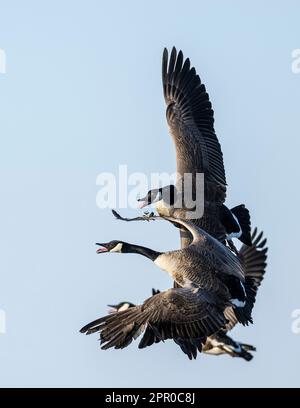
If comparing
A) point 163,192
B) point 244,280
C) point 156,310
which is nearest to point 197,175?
point 163,192

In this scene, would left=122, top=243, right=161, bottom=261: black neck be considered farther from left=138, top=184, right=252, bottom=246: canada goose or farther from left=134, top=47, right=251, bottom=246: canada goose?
left=138, top=184, right=252, bottom=246: canada goose

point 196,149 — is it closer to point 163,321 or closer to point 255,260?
point 255,260

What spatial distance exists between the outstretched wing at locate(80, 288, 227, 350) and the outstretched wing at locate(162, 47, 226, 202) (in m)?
3.33

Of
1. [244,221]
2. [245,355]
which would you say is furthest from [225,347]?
[244,221]

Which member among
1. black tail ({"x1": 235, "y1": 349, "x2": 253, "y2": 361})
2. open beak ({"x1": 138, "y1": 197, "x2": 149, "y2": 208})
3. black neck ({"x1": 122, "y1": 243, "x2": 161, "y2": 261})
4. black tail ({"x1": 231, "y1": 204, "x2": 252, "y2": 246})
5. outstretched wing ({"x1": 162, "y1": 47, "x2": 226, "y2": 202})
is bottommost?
black tail ({"x1": 235, "y1": 349, "x2": 253, "y2": 361})

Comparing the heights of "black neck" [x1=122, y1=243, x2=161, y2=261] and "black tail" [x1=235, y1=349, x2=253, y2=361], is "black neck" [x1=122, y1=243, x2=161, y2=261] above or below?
above

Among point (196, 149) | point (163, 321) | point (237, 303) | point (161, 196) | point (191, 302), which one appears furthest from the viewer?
point (196, 149)

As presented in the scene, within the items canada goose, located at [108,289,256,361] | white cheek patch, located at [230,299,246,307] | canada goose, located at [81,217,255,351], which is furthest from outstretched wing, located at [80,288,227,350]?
canada goose, located at [108,289,256,361]

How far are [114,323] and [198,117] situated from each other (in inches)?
215

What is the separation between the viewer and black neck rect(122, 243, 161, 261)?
62.1 feet

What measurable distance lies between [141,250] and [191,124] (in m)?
2.98

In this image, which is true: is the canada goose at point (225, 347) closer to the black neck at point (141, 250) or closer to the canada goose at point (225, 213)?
the black neck at point (141, 250)

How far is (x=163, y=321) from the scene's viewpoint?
17094 mm

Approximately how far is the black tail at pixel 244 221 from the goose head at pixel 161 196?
3.25 ft
